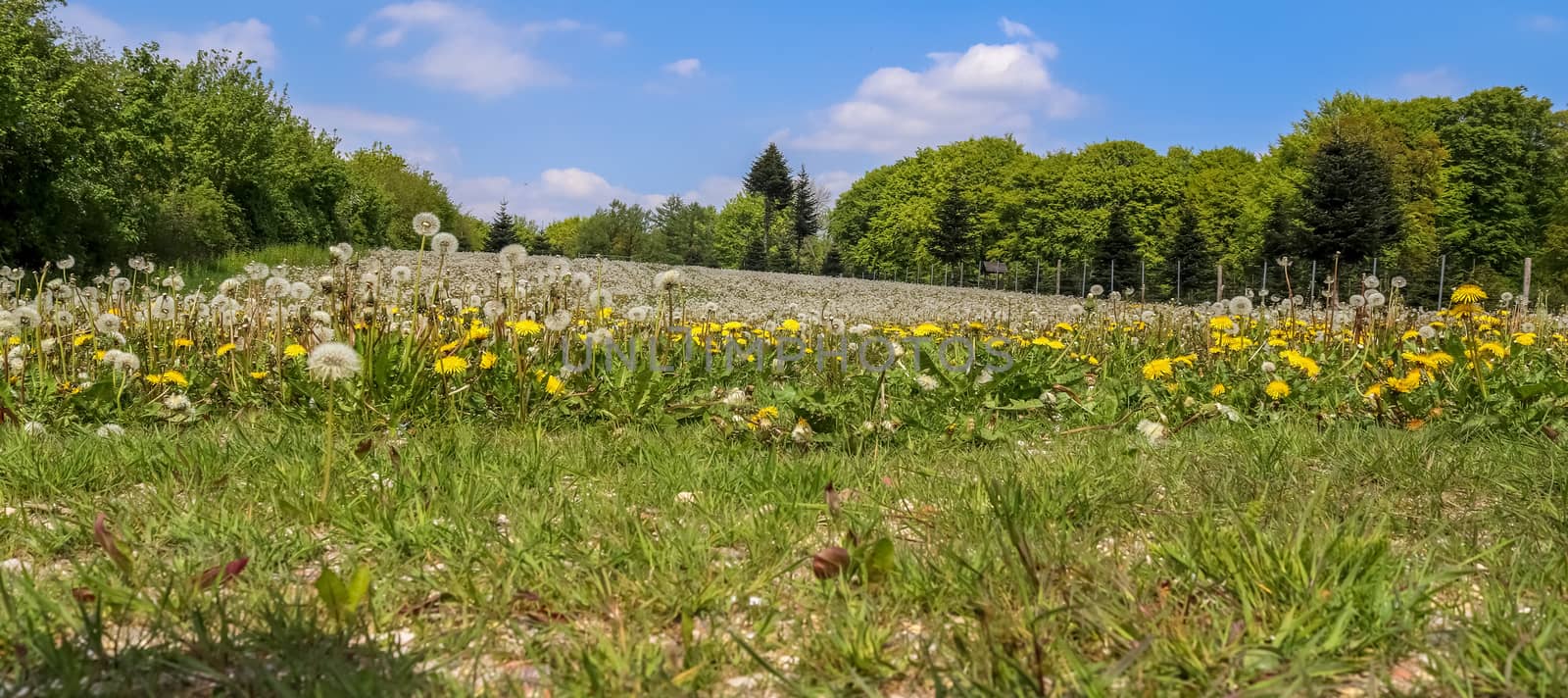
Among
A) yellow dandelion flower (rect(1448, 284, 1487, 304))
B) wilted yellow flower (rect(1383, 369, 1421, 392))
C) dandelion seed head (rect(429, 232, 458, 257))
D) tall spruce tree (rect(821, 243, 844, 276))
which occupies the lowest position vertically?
wilted yellow flower (rect(1383, 369, 1421, 392))

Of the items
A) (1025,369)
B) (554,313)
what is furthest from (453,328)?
(1025,369)

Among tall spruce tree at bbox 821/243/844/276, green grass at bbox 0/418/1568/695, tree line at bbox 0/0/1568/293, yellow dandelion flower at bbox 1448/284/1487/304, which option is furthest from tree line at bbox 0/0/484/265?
tall spruce tree at bbox 821/243/844/276

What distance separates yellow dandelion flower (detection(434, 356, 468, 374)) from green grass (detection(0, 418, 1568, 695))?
1056mm

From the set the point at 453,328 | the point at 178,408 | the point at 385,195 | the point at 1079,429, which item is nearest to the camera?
the point at 1079,429

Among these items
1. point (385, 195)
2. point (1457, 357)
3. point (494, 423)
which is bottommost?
point (494, 423)

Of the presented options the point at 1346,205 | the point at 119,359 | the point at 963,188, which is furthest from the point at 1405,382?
the point at 963,188

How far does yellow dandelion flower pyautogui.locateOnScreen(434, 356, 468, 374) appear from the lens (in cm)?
384

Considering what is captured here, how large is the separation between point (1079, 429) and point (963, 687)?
7.73 ft

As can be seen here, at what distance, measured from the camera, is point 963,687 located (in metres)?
1.34

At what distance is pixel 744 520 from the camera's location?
2174 millimetres

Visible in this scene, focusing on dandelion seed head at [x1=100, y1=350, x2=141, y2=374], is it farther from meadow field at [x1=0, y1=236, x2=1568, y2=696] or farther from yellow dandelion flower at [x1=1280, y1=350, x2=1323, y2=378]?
yellow dandelion flower at [x1=1280, y1=350, x2=1323, y2=378]

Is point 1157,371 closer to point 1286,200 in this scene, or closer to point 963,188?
point 1286,200

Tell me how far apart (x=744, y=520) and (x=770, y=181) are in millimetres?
69837

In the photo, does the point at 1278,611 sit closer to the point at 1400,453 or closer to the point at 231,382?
the point at 1400,453
